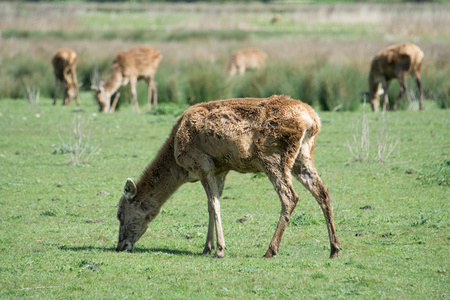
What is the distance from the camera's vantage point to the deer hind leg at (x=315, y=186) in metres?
6.23

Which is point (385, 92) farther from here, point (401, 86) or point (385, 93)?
point (401, 86)

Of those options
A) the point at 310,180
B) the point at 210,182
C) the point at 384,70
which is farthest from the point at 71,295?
the point at 384,70

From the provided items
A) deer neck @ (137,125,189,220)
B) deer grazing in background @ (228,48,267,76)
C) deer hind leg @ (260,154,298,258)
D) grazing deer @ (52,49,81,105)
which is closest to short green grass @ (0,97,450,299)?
deer hind leg @ (260,154,298,258)

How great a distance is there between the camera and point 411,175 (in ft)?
33.9

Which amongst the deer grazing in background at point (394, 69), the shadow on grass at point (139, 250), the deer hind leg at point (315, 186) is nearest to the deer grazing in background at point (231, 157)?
the deer hind leg at point (315, 186)

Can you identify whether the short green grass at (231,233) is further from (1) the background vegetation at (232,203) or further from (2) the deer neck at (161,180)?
(2) the deer neck at (161,180)

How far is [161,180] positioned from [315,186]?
190 centimetres

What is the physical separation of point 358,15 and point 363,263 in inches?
1688

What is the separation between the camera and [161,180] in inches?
277

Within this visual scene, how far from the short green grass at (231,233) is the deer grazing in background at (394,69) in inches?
193

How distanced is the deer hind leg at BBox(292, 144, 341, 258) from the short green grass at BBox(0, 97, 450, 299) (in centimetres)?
22

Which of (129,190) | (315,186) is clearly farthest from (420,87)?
(129,190)

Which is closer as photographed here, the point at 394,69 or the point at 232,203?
the point at 232,203

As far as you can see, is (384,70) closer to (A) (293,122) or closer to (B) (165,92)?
(B) (165,92)
